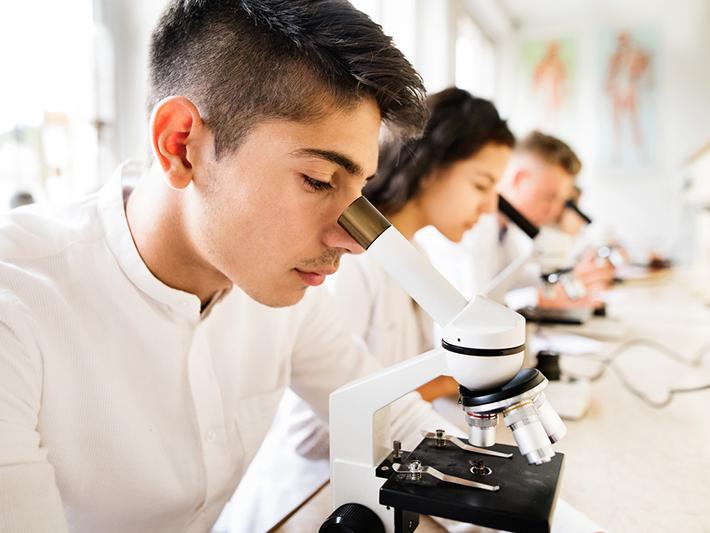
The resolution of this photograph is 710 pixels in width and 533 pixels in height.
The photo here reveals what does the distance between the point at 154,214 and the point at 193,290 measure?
0.44 feet

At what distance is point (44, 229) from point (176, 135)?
0.23 meters

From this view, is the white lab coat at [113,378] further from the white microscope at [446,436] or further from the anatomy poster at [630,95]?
the anatomy poster at [630,95]

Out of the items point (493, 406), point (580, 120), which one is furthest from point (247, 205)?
point (580, 120)

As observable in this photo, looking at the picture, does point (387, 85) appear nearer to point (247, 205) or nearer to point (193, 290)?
point (247, 205)

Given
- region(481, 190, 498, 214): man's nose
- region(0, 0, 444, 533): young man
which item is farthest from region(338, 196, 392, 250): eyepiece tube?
region(481, 190, 498, 214): man's nose

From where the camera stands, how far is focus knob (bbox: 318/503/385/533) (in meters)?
0.66

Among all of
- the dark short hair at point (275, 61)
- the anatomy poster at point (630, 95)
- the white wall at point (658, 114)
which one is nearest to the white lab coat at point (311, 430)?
the dark short hair at point (275, 61)

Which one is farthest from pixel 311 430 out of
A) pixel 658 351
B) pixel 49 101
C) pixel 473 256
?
pixel 473 256

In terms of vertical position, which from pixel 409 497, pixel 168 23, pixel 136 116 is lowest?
pixel 409 497

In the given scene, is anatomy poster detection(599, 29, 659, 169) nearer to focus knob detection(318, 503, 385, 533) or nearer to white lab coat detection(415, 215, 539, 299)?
white lab coat detection(415, 215, 539, 299)

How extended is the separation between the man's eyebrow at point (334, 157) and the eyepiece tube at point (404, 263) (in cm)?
11

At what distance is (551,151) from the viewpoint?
104 inches

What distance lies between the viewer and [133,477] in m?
0.81

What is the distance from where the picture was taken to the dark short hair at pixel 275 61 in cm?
75
